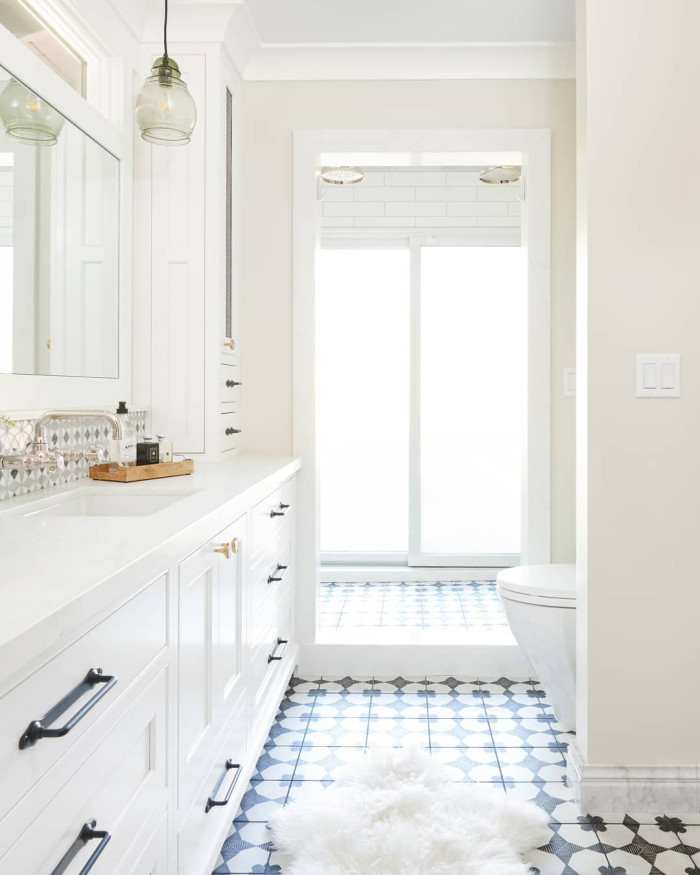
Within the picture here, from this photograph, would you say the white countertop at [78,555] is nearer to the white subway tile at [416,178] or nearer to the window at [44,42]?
the window at [44,42]

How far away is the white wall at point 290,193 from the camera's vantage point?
3014 millimetres

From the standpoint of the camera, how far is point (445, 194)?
4578 millimetres

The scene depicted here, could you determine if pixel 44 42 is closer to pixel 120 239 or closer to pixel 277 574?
pixel 120 239

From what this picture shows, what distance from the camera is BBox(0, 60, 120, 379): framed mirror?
182 centimetres

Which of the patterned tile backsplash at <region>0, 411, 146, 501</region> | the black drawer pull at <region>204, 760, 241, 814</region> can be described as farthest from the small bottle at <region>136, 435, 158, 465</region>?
the black drawer pull at <region>204, 760, 241, 814</region>

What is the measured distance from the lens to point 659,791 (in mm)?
2021

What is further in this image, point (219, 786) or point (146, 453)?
point (146, 453)

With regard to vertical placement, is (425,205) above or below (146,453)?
above

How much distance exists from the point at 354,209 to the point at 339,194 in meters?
0.13

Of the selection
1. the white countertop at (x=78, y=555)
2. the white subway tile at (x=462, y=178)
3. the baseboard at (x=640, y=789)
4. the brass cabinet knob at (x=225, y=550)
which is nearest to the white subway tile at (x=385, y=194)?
the white subway tile at (x=462, y=178)

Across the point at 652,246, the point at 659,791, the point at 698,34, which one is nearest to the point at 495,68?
the point at 698,34

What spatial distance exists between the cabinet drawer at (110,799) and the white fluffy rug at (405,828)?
2.19 ft

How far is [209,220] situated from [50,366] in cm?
99

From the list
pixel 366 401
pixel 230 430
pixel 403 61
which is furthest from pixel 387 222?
pixel 230 430
